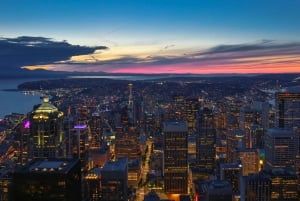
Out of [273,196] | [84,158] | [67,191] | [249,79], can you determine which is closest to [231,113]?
[249,79]

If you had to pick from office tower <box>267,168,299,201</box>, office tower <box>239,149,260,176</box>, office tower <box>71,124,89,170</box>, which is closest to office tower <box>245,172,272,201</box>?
office tower <box>267,168,299,201</box>

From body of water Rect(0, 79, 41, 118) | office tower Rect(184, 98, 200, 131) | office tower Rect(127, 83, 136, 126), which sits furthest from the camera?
office tower Rect(127, 83, 136, 126)

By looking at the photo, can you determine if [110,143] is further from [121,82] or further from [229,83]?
[229,83]

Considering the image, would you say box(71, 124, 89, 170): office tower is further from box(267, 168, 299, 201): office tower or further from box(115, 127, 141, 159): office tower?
box(267, 168, 299, 201): office tower

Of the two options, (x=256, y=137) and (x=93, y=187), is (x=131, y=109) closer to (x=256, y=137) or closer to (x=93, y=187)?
(x=256, y=137)

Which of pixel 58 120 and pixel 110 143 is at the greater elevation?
pixel 58 120

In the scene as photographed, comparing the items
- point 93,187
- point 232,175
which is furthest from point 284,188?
point 93,187
